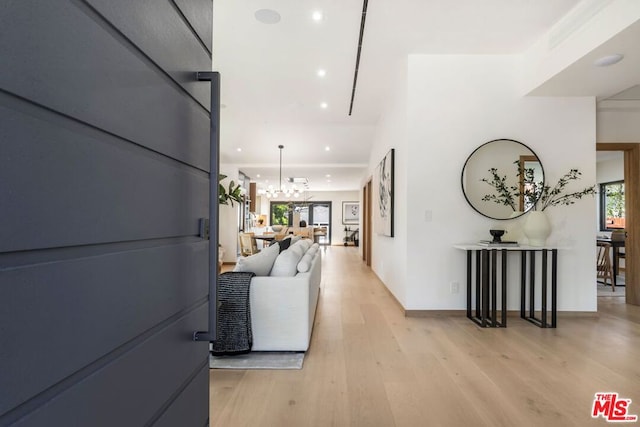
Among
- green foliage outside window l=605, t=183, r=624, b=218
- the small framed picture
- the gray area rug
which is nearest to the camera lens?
the gray area rug

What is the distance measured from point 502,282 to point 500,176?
122cm

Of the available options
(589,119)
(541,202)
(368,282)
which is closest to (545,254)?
(541,202)

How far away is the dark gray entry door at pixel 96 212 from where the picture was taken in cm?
38

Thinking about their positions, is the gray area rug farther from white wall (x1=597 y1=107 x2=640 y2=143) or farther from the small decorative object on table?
white wall (x1=597 y1=107 x2=640 y2=143)

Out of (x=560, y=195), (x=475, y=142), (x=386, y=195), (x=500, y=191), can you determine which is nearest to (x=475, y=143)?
(x=475, y=142)

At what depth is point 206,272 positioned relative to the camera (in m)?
0.98

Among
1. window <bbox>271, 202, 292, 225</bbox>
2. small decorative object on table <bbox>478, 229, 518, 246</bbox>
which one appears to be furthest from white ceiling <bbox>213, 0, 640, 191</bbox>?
window <bbox>271, 202, 292, 225</bbox>

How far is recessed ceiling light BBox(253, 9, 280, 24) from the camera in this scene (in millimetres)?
3119

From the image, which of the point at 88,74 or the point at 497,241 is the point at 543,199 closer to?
the point at 497,241

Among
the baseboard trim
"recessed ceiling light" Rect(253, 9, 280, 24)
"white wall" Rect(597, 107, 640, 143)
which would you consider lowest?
the baseboard trim

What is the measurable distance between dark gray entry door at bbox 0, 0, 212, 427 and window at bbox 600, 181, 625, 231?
9.13 meters

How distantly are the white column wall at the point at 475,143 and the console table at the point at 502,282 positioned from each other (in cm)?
17

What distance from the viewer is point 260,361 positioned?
2.53m

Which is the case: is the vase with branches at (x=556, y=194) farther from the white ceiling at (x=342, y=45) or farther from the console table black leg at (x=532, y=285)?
the white ceiling at (x=342, y=45)
